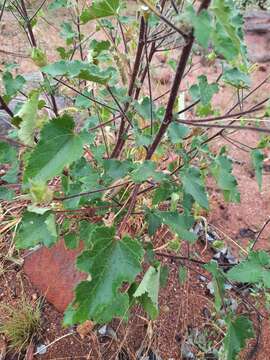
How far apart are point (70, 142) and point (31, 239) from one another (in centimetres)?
30

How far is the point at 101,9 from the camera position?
90 centimetres

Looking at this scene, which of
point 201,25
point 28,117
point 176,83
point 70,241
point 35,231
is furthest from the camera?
point 70,241

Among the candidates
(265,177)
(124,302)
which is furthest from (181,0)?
(265,177)

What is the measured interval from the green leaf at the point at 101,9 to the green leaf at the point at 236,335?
85 centimetres

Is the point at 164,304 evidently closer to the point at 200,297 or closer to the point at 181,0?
the point at 200,297

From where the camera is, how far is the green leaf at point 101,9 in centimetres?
89

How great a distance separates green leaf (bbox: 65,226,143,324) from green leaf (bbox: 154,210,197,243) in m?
0.24

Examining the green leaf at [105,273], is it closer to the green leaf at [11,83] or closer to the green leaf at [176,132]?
the green leaf at [176,132]

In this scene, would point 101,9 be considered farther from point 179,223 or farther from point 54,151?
point 179,223

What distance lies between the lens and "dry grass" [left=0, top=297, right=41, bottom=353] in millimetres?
1429

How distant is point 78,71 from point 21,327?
1.01 metres

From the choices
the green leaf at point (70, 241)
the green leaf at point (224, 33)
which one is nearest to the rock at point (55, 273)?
the green leaf at point (70, 241)

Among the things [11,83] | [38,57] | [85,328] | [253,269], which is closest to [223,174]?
[253,269]

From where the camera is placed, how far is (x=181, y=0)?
1238 millimetres
